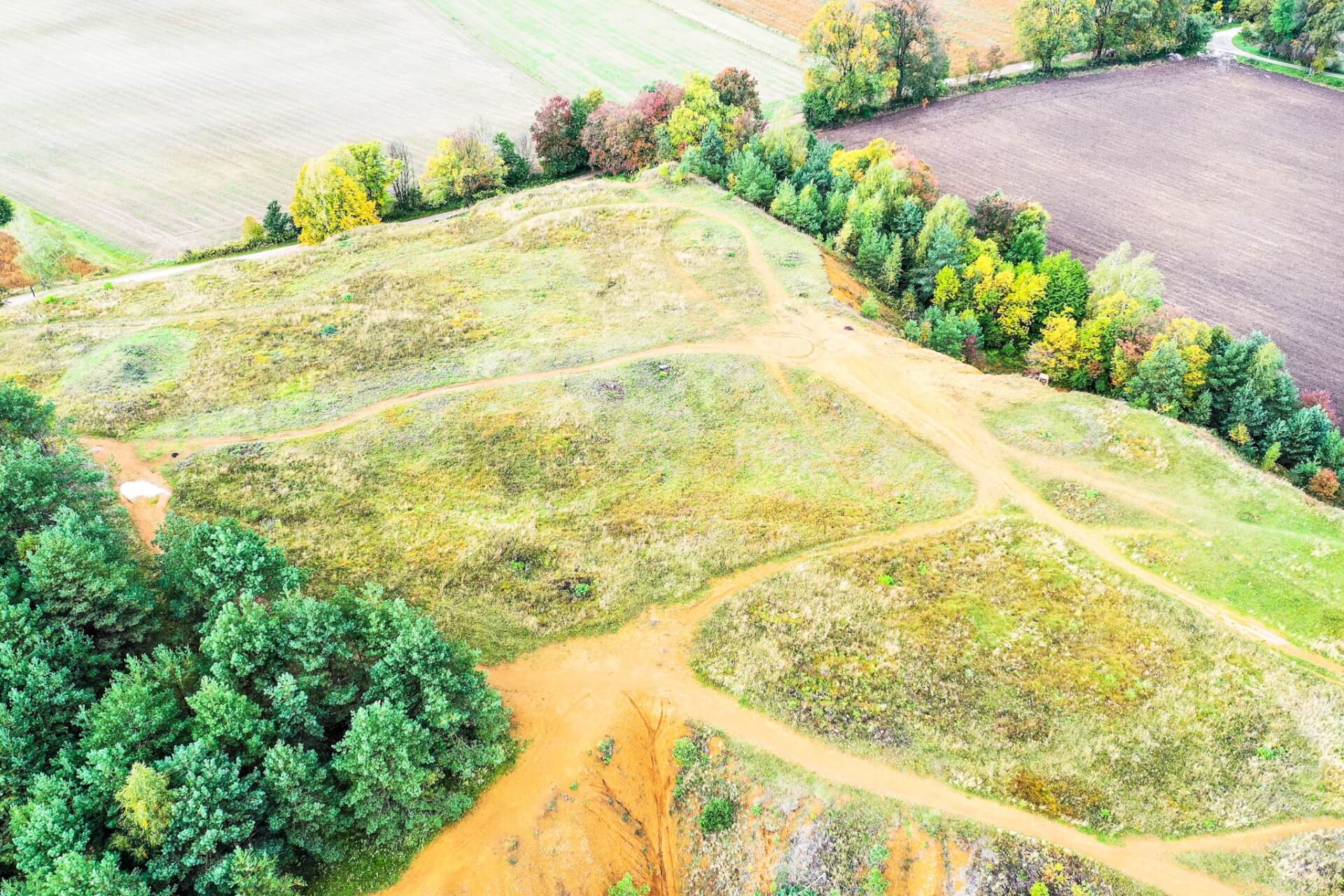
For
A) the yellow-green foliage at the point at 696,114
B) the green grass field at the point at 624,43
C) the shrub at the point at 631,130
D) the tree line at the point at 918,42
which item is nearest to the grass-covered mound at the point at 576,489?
the yellow-green foliage at the point at 696,114

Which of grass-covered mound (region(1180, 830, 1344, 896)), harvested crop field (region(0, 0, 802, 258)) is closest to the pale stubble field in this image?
harvested crop field (region(0, 0, 802, 258))

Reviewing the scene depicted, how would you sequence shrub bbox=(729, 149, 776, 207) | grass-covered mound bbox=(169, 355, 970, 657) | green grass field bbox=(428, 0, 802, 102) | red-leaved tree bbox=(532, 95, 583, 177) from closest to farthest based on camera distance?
grass-covered mound bbox=(169, 355, 970, 657) → shrub bbox=(729, 149, 776, 207) → red-leaved tree bbox=(532, 95, 583, 177) → green grass field bbox=(428, 0, 802, 102)

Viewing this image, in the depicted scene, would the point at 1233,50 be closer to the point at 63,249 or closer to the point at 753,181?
the point at 753,181

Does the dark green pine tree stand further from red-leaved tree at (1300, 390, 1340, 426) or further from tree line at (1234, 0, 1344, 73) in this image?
tree line at (1234, 0, 1344, 73)

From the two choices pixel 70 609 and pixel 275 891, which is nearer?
pixel 275 891

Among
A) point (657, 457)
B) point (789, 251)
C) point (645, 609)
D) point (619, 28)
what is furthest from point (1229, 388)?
point (619, 28)

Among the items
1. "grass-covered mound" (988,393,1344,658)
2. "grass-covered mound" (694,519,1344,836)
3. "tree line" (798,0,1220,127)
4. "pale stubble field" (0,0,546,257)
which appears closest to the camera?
"grass-covered mound" (694,519,1344,836)

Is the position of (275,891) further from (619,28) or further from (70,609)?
(619,28)
